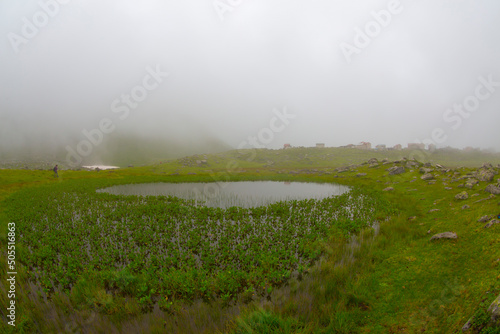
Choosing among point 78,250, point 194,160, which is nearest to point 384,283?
point 78,250

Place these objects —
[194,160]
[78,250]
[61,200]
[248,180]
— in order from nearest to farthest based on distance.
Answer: [78,250] → [61,200] → [248,180] → [194,160]

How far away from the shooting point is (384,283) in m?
8.87

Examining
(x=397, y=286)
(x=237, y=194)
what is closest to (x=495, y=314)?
(x=397, y=286)

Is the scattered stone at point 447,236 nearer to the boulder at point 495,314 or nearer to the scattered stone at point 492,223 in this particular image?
the scattered stone at point 492,223

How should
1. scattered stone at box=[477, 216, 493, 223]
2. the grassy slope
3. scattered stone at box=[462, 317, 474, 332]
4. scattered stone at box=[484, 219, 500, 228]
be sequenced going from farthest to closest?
scattered stone at box=[477, 216, 493, 223]
scattered stone at box=[484, 219, 500, 228]
the grassy slope
scattered stone at box=[462, 317, 474, 332]

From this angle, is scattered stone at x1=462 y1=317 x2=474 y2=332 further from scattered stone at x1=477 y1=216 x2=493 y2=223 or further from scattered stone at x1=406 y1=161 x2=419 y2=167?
scattered stone at x1=406 y1=161 x2=419 y2=167

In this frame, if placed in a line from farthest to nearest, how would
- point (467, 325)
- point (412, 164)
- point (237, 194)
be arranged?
point (412, 164) → point (237, 194) → point (467, 325)

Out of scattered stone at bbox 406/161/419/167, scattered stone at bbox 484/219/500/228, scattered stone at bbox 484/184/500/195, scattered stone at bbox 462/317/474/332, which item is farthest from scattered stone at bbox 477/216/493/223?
scattered stone at bbox 406/161/419/167

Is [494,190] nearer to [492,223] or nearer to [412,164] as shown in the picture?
[492,223]

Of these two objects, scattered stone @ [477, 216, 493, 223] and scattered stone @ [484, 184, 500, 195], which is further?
scattered stone @ [484, 184, 500, 195]

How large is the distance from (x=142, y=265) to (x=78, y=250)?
202 inches

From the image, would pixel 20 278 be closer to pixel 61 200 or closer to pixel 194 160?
pixel 61 200

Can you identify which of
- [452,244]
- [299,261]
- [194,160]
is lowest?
[299,261]

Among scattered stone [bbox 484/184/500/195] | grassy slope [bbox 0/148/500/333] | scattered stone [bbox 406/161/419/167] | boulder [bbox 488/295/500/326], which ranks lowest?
grassy slope [bbox 0/148/500/333]
